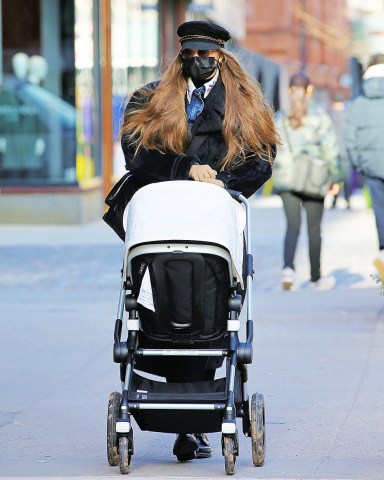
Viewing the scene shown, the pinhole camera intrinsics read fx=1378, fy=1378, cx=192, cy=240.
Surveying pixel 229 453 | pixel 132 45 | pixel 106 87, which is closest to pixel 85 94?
pixel 106 87

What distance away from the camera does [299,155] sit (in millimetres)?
11750

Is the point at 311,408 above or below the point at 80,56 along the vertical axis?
below

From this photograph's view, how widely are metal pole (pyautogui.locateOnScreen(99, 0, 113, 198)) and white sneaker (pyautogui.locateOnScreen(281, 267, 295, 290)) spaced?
8820mm

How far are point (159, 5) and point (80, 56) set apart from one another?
5.07 metres

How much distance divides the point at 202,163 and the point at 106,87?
592 inches

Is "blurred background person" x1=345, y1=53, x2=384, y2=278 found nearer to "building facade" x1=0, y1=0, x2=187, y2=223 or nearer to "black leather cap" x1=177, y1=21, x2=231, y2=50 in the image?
"black leather cap" x1=177, y1=21, x2=231, y2=50

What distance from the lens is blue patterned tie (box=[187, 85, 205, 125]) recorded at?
570 centimetres

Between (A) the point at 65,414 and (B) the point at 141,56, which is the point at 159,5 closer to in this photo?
(B) the point at 141,56

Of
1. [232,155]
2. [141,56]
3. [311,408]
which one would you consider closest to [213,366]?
[232,155]

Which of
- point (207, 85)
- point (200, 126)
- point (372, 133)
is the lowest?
point (372, 133)

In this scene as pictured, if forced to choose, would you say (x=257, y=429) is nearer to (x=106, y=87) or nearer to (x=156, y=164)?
(x=156, y=164)

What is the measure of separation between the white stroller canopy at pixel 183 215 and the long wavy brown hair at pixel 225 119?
0.33m

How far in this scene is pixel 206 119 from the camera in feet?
18.5

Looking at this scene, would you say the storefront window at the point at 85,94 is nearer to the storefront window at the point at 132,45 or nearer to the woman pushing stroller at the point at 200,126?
the storefront window at the point at 132,45
